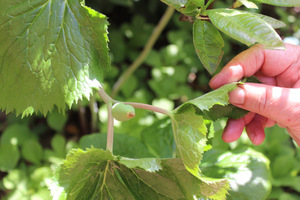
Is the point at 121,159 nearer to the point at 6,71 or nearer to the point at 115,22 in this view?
the point at 6,71

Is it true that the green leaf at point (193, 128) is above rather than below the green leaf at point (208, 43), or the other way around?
below

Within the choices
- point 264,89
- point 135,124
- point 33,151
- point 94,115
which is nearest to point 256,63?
point 264,89

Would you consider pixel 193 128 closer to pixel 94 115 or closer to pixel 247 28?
pixel 247 28

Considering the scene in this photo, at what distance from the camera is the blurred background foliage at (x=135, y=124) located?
1.01 metres

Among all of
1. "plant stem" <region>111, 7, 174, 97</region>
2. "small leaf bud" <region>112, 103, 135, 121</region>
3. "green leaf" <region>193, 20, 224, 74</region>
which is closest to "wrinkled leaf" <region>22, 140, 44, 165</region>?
"plant stem" <region>111, 7, 174, 97</region>

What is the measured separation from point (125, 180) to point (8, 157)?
784 millimetres

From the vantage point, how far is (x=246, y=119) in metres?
0.89

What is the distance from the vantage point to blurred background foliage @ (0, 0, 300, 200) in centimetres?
101

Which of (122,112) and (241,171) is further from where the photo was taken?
(241,171)

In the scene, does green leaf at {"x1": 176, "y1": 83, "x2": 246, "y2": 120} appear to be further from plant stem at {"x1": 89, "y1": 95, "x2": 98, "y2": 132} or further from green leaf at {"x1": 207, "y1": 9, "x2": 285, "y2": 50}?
plant stem at {"x1": 89, "y1": 95, "x2": 98, "y2": 132}

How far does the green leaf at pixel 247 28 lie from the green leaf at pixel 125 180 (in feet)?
0.92

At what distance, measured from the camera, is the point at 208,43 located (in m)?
0.64

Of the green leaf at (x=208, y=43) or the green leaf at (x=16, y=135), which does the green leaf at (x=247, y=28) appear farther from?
the green leaf at (x=16, y=135)

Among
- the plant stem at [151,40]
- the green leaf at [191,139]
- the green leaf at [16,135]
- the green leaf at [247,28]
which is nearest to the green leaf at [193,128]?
the green leaf at [191,139]
